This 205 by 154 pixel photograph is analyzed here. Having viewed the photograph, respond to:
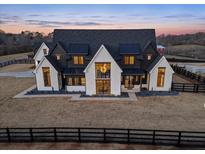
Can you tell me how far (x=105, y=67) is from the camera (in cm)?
1719

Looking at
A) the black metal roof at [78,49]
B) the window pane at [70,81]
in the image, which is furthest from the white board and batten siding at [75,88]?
the black metal roof at [78,49]

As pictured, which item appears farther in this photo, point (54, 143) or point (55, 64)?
point (55, 64)

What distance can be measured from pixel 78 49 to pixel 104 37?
3.58 meters

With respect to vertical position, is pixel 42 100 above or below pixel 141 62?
below

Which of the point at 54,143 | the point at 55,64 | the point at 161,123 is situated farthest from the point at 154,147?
the point at 55,64

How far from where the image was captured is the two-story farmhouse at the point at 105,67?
17.3 meters

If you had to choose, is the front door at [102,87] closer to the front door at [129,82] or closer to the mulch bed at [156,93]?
the front door at [129,82]

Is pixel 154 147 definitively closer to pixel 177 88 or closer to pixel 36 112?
pixel 36 112

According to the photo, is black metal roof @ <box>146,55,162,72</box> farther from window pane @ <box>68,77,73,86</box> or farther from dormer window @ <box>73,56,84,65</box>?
window pane @ <box>68,77,73,86</box>

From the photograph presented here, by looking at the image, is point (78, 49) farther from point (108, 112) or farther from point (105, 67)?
point (108, 112)

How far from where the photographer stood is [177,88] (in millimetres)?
18906

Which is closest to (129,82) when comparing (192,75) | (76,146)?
(192,75)

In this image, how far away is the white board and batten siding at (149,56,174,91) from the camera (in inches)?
705
